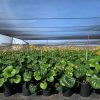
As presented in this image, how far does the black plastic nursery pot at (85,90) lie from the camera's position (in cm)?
215

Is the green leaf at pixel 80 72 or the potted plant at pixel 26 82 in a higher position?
the green leaf at pixel 80 72

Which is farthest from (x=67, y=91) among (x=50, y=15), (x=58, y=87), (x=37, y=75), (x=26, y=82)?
(x=50, y=15)

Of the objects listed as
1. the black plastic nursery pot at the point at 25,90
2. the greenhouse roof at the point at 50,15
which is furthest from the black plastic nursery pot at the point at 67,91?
the greenhouse roof at the point at 50,15

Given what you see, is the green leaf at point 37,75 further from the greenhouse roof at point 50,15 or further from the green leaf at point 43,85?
the greenhouse roof at point 50,15

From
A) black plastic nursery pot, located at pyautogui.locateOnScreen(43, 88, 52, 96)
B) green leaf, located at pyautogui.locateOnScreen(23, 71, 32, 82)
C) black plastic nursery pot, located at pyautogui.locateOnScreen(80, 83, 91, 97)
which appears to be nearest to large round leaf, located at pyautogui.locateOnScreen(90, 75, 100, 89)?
black plastic nursery pot, located at pyautogui.locateOnScreen(80, 83, 91, 97)

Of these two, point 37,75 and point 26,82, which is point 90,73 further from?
point 26,82

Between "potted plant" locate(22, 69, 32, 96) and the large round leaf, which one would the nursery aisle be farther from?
the large round leaf

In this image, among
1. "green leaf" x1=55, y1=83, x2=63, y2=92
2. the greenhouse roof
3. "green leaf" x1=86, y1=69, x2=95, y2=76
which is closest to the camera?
"green leaf" x1=86, y1=69, x2=95, y2=76

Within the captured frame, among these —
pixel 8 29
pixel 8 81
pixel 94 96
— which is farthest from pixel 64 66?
pixel 8 29

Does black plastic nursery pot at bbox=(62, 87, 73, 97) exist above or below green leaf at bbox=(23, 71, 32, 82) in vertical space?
below

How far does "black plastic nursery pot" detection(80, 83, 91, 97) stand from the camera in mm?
2146

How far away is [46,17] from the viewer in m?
8.68

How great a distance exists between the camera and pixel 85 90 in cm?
215

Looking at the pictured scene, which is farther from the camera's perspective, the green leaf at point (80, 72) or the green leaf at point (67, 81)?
the green leaf at point (80, 72)
